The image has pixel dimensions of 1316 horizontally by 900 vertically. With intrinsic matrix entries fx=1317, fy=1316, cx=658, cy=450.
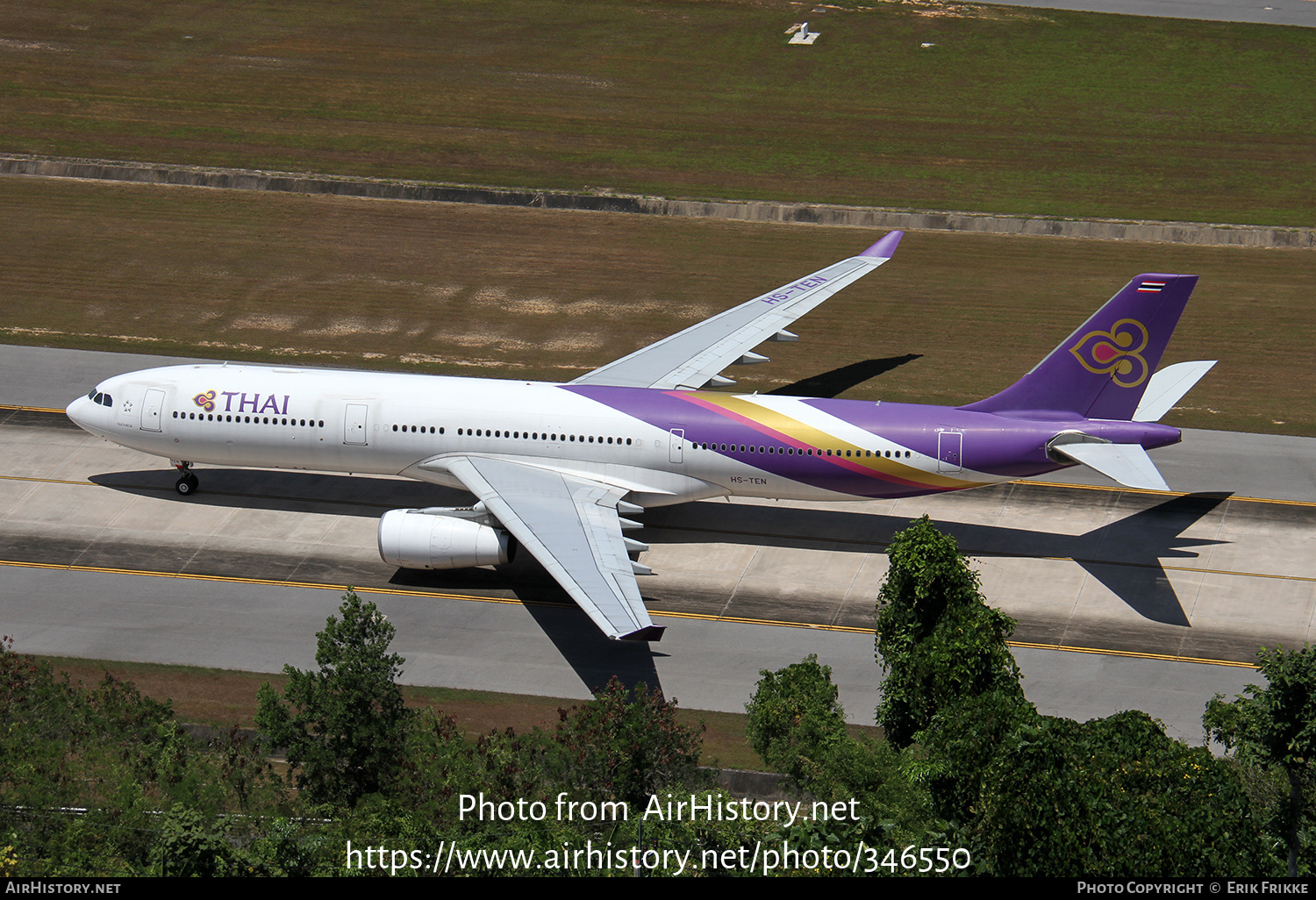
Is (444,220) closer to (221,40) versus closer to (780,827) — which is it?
(221,40)

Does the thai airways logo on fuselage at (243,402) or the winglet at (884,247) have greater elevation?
the winglet at (884,247)

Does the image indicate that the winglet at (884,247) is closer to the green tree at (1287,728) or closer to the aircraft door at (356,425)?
the aircraft door at (356,425)

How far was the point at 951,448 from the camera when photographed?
44.5 m

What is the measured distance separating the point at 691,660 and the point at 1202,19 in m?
88.2

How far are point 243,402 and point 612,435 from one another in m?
13.5

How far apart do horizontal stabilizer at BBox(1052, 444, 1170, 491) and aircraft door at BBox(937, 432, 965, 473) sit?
3.03 metres

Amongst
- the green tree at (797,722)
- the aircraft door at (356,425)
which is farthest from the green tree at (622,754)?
the aircraft door at (356,425)

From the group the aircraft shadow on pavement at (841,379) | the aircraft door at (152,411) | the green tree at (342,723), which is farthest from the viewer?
the aircraft shadow on pavement at (841,379)

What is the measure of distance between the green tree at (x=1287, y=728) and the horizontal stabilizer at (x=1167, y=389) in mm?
20065

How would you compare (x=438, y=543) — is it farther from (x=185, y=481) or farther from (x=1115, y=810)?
(x=1115, y=810)

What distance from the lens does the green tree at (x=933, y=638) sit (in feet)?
98.6

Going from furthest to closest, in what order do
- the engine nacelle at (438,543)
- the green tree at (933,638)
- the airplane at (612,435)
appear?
the airplane at (612,435) → the engine nacelle at (438,543) → the green tree at (933,638)

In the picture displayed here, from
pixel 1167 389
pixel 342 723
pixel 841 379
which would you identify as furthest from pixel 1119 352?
pixel 342 723

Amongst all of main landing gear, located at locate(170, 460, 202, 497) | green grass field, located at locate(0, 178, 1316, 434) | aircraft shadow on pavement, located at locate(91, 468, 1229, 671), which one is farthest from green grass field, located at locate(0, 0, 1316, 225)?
main landing gear, located at locate(170, 460, 202, 497)
